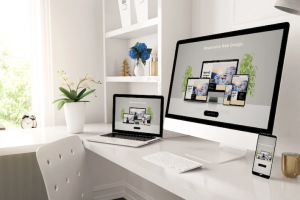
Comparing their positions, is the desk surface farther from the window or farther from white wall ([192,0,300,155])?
the window

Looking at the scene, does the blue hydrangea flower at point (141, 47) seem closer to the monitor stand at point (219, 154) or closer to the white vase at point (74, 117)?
the white vase at point (74, 117)

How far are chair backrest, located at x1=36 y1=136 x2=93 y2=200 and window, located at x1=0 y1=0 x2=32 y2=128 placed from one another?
45.0 inches

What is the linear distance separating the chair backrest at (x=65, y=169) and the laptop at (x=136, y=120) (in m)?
0.17

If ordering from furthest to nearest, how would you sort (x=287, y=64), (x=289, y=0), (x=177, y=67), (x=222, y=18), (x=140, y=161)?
(x=222, y=18) < (x=177, y=67) < (x=287, y=64) < (x=140, y=161) < (x=289, y=0)

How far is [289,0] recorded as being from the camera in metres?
0.90

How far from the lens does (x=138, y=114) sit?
5.82 ft

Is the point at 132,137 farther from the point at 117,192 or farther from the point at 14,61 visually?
the point at 14,61

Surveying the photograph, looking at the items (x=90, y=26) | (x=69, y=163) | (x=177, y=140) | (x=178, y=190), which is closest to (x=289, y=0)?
(x=178, y=190)

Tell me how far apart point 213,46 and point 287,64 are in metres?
0.36

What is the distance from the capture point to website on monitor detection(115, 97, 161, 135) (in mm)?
1706

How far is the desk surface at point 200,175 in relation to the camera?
87 centimetres

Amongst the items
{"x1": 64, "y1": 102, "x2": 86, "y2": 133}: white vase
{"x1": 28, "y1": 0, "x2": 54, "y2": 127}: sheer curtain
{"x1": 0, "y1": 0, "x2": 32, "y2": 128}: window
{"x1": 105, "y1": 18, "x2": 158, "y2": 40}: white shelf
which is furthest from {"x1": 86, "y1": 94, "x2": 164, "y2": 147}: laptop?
{"x1": 0, "y1": 0, "x2": 32, "y2": 128}: window

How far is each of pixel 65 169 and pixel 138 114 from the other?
0.58 m

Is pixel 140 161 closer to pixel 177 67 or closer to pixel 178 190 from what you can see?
pixel 178 190
